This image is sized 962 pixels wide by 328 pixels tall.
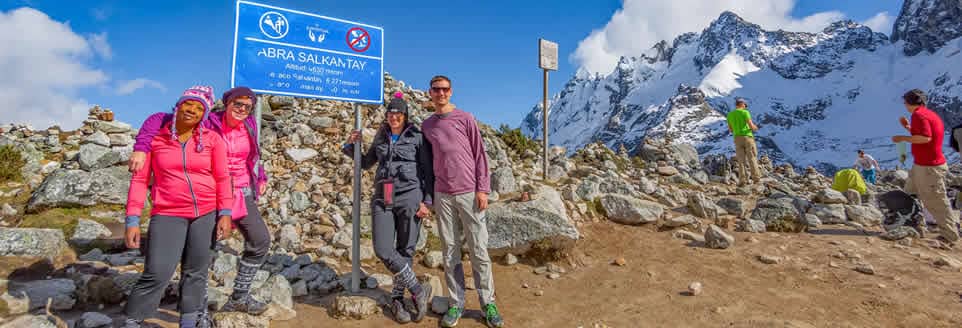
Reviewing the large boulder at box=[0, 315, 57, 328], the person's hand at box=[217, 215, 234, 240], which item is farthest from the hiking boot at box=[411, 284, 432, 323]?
the large boulder at box=[0, 315, 57, 328]

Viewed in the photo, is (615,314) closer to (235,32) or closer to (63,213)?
(235,32)

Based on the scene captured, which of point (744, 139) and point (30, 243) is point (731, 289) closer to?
point (744, 139)

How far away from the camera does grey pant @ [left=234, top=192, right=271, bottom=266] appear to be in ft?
12.0

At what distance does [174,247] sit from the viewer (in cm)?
301

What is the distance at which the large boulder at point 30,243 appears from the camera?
14.9 ft

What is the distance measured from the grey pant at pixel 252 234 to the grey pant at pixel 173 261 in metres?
0.43

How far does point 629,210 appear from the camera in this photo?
6.84 m

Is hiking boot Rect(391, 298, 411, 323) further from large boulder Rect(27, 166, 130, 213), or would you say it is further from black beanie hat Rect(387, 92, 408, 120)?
large boulder Rect(27, 166, 130, 213)

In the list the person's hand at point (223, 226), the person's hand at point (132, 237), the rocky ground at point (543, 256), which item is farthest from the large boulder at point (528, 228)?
the person's hand at point (132, 237)

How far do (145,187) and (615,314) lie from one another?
4.12 meters

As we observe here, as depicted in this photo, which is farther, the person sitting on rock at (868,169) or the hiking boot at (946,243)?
the person sitting on rock at (868,169)

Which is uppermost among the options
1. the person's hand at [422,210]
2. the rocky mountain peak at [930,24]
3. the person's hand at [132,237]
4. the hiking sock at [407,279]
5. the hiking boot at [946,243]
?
the rocky mountain peak at [930,24]

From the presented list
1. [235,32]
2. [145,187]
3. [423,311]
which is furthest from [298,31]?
[423,311]

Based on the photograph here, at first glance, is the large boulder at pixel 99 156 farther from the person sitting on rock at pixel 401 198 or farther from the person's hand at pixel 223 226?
→ the person sitting on rock at pixel 401 198
